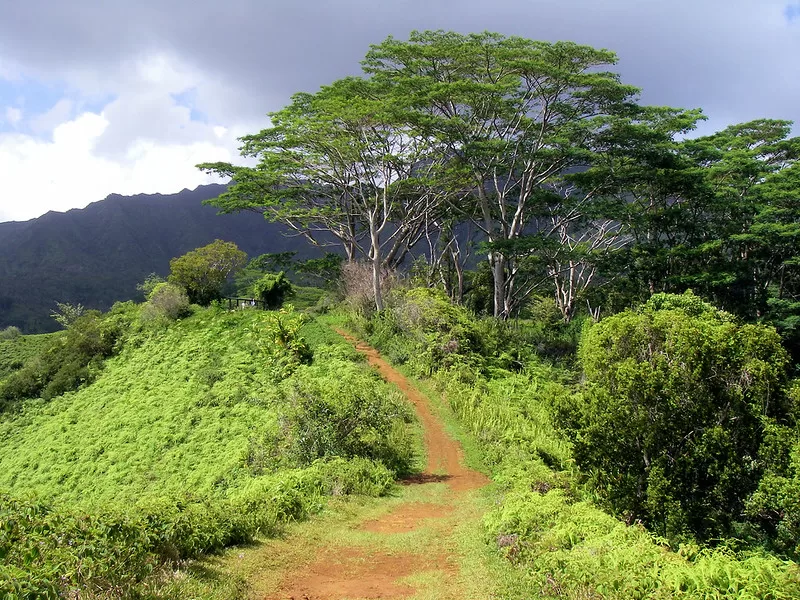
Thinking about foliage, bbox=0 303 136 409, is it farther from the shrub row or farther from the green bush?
the shrub row

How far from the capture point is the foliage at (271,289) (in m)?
31.8

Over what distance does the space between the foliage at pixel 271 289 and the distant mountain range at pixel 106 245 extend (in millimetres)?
68511

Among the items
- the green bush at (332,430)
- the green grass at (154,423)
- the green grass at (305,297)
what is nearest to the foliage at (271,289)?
the green grass at (305,297)

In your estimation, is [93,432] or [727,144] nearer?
[93,432]

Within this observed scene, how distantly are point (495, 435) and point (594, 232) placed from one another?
71.8 ft

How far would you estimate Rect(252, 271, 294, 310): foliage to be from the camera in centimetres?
3180

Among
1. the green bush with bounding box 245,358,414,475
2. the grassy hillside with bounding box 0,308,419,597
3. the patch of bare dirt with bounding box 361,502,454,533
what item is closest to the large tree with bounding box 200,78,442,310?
the grassy hillside with bounding box 0,308,419,597

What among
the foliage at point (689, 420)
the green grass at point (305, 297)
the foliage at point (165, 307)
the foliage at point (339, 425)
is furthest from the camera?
the green grass at point (305, 297)

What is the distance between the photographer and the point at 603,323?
9422mm

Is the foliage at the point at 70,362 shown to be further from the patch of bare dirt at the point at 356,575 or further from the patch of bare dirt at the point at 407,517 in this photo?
the patch of bare dirt at the point at 356,575

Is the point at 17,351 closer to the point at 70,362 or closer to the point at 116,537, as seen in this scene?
the point at 70,362

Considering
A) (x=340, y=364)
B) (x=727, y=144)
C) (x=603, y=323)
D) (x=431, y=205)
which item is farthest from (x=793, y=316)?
(x=603, y=323)

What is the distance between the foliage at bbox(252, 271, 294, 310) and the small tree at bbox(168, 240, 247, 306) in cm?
187

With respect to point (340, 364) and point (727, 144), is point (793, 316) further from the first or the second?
point (340, 364)
